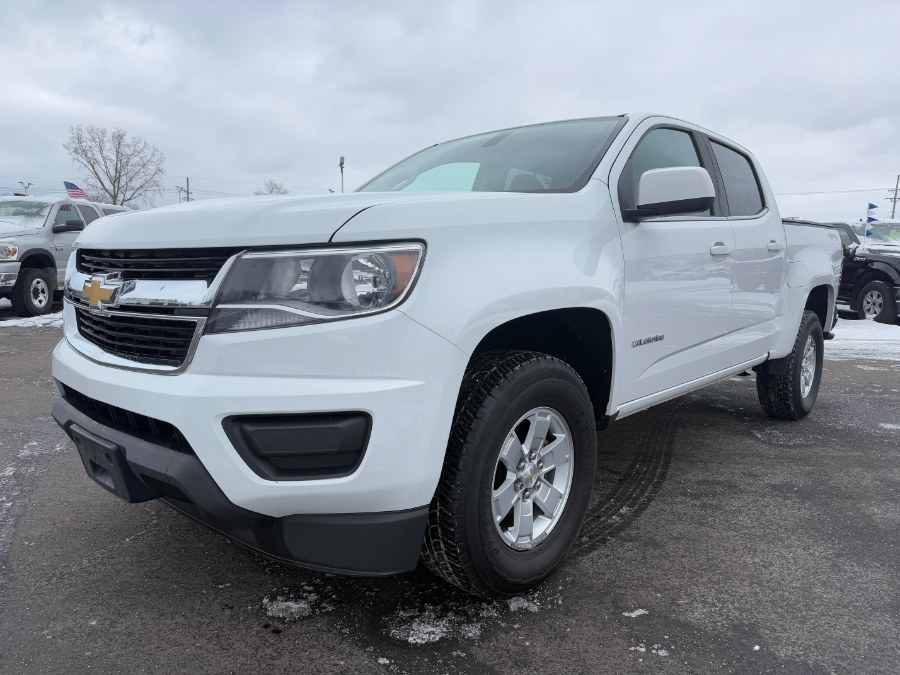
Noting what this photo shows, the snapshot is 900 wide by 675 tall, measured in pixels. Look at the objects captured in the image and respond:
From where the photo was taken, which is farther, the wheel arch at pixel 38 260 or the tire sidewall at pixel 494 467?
the wheel arch at pixel 38 260

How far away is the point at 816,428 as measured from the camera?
462 centimetres

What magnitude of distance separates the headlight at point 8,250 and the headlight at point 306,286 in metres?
9.58

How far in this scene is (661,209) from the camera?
8.49 ft

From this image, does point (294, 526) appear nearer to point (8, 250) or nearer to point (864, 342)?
point (864, 342)

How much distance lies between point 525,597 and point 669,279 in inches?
55.2

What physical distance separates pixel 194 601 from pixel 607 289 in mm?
1759

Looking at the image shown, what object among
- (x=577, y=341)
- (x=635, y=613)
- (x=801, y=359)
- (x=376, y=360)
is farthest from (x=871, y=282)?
(x=376, y=360)

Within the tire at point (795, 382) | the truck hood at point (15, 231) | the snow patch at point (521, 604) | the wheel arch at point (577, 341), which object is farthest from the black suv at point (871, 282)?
the truck hood at point (15, 231)

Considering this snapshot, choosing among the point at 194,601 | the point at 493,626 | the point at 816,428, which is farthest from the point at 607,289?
the point at 816,428

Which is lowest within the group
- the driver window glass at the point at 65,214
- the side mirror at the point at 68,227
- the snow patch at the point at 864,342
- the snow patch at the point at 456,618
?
the snow patch at the point at 864,342

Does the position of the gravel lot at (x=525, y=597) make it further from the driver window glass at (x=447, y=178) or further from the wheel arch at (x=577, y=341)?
the driver window glass at (x=447, y=178)

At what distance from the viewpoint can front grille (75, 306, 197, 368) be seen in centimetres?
184

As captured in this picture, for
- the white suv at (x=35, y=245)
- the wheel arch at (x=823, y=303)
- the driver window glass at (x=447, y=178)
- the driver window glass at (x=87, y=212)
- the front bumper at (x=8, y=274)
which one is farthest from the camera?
the driver window glass at (x=87, y=212)

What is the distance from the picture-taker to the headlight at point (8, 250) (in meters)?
9.48
